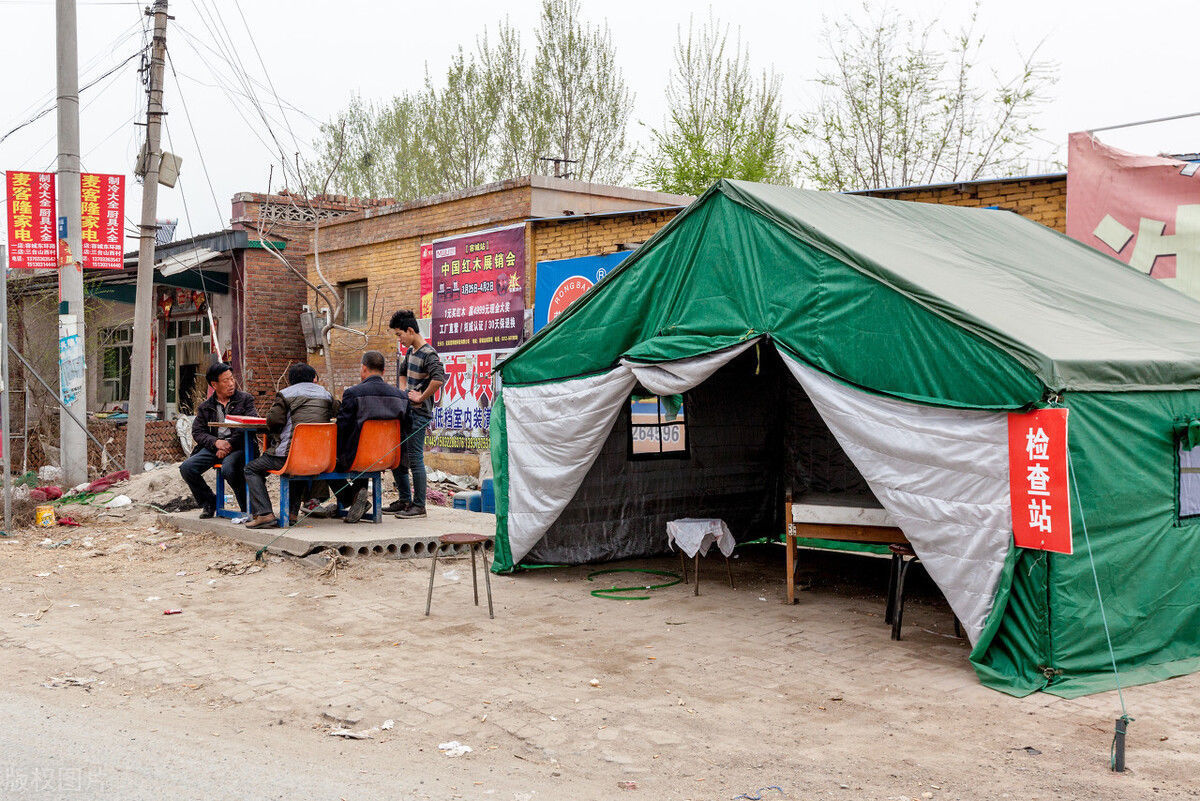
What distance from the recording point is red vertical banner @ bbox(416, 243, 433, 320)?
16.3 m

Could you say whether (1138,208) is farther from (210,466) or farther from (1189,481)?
(210,466)

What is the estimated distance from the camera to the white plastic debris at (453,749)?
4.57 meters

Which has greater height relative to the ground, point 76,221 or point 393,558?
point 76,221

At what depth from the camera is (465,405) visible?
15.4 m

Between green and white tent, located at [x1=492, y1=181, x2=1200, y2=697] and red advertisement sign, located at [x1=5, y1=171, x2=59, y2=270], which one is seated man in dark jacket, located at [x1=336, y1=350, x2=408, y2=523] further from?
red advertisement sign, located at [x1=5, y1=171, x2=59, y2=270]

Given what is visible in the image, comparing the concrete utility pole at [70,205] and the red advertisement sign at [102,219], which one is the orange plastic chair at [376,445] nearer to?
the concrete utility pole at [70,205]

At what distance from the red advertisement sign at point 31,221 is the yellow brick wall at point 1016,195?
10.5 m

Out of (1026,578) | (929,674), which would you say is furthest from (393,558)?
(1026,578)

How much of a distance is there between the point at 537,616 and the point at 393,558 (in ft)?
7.05

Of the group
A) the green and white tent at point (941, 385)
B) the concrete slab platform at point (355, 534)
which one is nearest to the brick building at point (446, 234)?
the concrete slab platform at point (355, 534)

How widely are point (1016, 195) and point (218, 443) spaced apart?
835cm

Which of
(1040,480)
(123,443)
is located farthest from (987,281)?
(123,443)

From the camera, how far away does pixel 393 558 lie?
8.95 metres

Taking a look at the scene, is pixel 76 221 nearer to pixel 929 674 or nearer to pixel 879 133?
pixel 929 674
